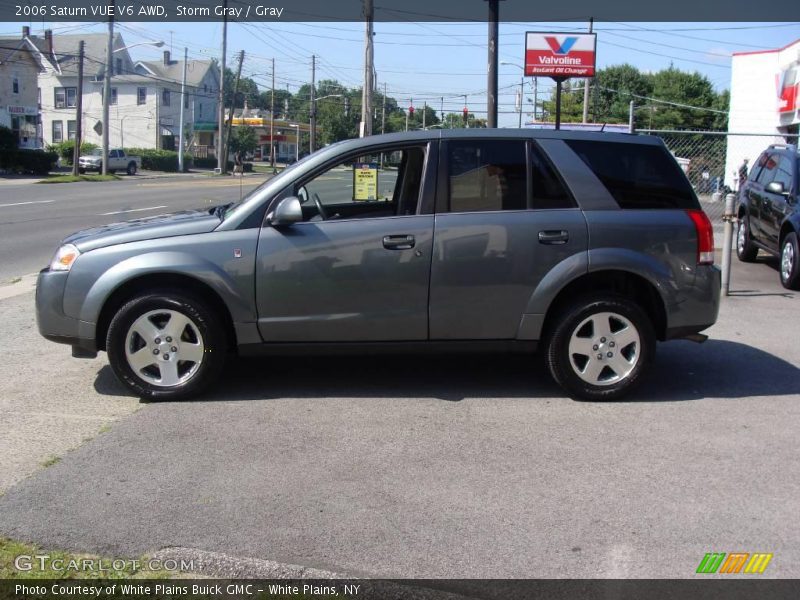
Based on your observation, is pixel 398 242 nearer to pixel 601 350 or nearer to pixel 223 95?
pixel 601 350

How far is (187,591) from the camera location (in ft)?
11.1

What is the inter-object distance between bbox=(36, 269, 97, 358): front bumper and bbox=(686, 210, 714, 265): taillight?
419 cm

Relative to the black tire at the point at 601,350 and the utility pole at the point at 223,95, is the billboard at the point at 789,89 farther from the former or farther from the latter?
the utility pole at the point at 223,95

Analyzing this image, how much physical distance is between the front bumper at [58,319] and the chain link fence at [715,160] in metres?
8.30

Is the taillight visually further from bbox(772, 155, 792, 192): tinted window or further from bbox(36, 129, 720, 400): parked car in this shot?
bbox(772, 155, 792, 192): tinted window

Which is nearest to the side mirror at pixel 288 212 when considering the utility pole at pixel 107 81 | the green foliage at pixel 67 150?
the utility pole at pixel 107 81


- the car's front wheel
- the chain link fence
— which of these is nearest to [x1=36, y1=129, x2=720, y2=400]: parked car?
the car's front wheel

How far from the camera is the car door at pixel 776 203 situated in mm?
11523

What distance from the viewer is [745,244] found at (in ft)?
44.3

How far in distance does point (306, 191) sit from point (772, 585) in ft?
13.1

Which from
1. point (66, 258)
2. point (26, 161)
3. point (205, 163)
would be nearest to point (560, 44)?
point (66, 258)

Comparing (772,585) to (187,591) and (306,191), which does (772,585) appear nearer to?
(187,591)

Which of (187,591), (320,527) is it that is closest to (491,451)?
(320,527)

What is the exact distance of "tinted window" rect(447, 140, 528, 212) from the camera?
5.88m
